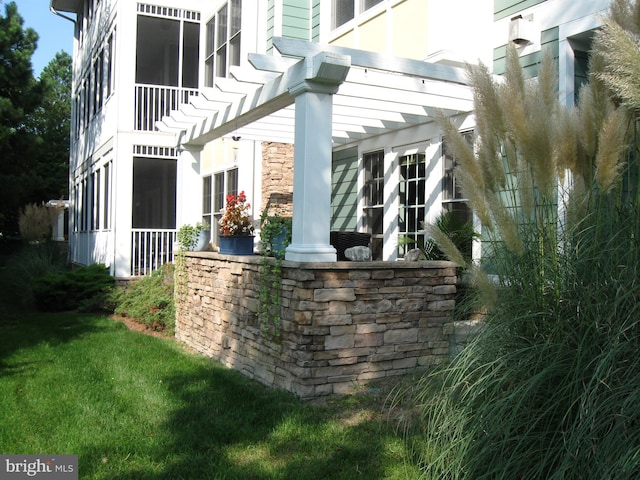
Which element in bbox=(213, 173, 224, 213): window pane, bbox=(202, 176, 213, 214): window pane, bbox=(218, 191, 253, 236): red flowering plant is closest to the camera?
bbox=(218, 191, 253, 236): red flowering plant

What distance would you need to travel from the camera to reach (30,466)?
372 cm

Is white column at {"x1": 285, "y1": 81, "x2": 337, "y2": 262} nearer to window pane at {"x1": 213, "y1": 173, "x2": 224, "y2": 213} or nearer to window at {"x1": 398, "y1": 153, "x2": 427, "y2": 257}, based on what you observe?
window at {"x1": 398, "y1": 153, "x2": 427, "y2": 257}

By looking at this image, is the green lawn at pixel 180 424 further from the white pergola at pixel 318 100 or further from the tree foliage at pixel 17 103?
the tree foliage at pixel 17 103

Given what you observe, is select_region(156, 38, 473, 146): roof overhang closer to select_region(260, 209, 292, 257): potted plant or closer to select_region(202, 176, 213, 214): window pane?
select_region(260, 209, 292, 257): potted plant

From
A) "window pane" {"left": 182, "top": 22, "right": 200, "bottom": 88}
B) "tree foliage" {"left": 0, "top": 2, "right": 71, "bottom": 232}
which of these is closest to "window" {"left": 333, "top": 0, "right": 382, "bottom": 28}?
"window pane" {"left": 182, "top": 22, "right": 200, "bottom": 88}

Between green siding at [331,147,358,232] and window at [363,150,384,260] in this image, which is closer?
window at [363,150,384,260]

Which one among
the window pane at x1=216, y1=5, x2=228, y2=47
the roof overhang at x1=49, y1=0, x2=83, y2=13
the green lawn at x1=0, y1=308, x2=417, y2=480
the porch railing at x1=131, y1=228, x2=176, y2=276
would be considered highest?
the roof overhang at x1=49, y1=0, x2=83, y2=13

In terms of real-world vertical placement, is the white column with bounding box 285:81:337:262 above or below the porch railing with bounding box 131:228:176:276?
above

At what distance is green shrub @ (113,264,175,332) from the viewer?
30.8ft

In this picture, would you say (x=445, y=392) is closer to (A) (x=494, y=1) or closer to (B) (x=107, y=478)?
(B) (x=107, y=478)

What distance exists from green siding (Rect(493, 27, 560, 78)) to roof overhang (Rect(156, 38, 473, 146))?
16.4 inches

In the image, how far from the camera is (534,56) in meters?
5.97

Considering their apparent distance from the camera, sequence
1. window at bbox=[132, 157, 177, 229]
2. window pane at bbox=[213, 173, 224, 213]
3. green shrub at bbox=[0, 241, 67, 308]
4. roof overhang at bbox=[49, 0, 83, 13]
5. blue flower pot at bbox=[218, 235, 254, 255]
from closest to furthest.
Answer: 1. blue flower pot at bbox=[218, 235, 254, 255]
2. window pane at bbox=[213, 173, 224, 213]
3. green shrub at bbox=[0, 241, 67, 308]
4. window at bbox=[132, 157, 177, 229]
5. roof overhang at bbox=[49, 0, 83, 13]

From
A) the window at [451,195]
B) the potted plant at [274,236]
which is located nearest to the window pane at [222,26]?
the window at [451,195]
